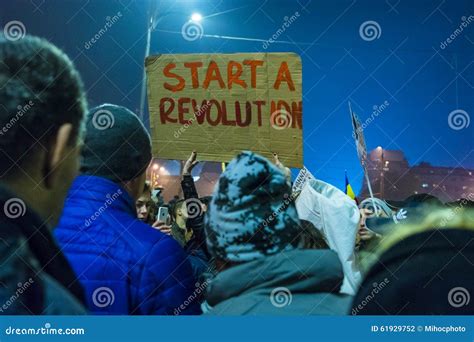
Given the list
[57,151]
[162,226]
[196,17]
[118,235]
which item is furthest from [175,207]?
[196,17]

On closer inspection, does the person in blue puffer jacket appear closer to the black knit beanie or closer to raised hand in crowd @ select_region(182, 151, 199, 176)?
the black knit beanie

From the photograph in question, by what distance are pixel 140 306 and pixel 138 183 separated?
50 centimetres

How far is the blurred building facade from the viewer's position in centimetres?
312

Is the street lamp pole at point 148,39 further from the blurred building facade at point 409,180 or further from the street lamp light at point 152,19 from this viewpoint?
the blurred building facade at point 409,180

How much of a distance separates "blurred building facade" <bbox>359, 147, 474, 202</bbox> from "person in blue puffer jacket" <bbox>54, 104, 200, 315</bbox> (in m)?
1.19

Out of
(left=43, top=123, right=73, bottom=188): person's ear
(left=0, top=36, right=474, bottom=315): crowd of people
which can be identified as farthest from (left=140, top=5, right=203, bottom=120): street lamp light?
(left=43, top=123, right=73, bottom=188): person's ear

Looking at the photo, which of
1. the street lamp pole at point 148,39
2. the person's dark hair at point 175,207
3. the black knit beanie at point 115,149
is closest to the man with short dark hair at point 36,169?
the black knit beanie at point 115,149

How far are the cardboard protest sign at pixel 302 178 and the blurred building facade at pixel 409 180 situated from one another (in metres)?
0.34

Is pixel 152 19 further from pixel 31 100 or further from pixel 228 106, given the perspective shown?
pixel 31 100

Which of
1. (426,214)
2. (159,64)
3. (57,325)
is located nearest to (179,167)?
(159,64)

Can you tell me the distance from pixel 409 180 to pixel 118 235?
1.57 metres

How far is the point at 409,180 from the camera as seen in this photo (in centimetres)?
314

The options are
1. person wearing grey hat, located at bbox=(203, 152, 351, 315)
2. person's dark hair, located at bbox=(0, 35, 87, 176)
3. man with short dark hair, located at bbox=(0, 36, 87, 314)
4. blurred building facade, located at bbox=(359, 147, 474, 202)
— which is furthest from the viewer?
blurred building facade, located at bbox=(359, 147, 474, 202)

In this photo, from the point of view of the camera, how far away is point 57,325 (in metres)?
2.90
